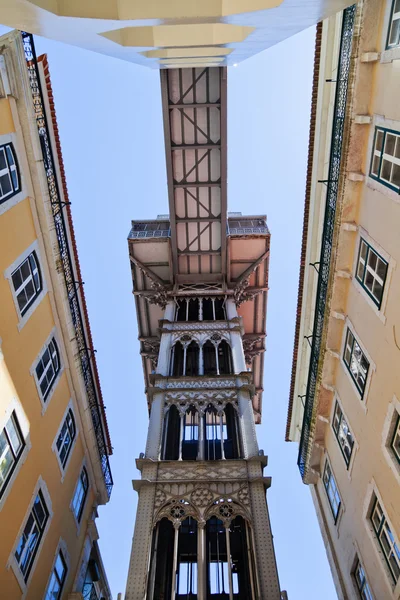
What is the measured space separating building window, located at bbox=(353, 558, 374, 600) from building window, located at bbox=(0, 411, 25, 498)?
898 cm

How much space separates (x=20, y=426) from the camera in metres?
10.8

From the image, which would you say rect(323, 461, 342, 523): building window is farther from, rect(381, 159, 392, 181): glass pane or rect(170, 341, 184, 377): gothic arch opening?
rect(381, 159, 392, 181): glass pane

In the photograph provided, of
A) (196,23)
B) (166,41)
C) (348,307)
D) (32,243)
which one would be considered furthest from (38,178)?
(348,307)

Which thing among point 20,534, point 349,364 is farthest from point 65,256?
point 349,364

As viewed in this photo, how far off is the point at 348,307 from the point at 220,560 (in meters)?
8.74

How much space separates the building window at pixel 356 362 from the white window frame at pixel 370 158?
13.6 feet

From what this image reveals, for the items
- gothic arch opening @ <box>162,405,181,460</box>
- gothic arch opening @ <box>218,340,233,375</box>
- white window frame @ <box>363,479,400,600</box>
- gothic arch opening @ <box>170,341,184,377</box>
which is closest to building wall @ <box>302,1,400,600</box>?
white window frame @ <box>363,479,400,600</box>

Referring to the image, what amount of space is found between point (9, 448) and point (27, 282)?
442cm

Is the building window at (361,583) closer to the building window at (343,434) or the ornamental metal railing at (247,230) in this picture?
the building window at (343,434)

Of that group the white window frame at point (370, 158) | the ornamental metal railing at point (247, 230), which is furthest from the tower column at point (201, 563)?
the ornamental metal railing at point (247, 230)

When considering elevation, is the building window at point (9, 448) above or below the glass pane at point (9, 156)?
below

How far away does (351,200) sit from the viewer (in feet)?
38.3

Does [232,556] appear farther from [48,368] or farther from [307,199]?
[307,199]

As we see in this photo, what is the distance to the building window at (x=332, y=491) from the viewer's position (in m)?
13.4
